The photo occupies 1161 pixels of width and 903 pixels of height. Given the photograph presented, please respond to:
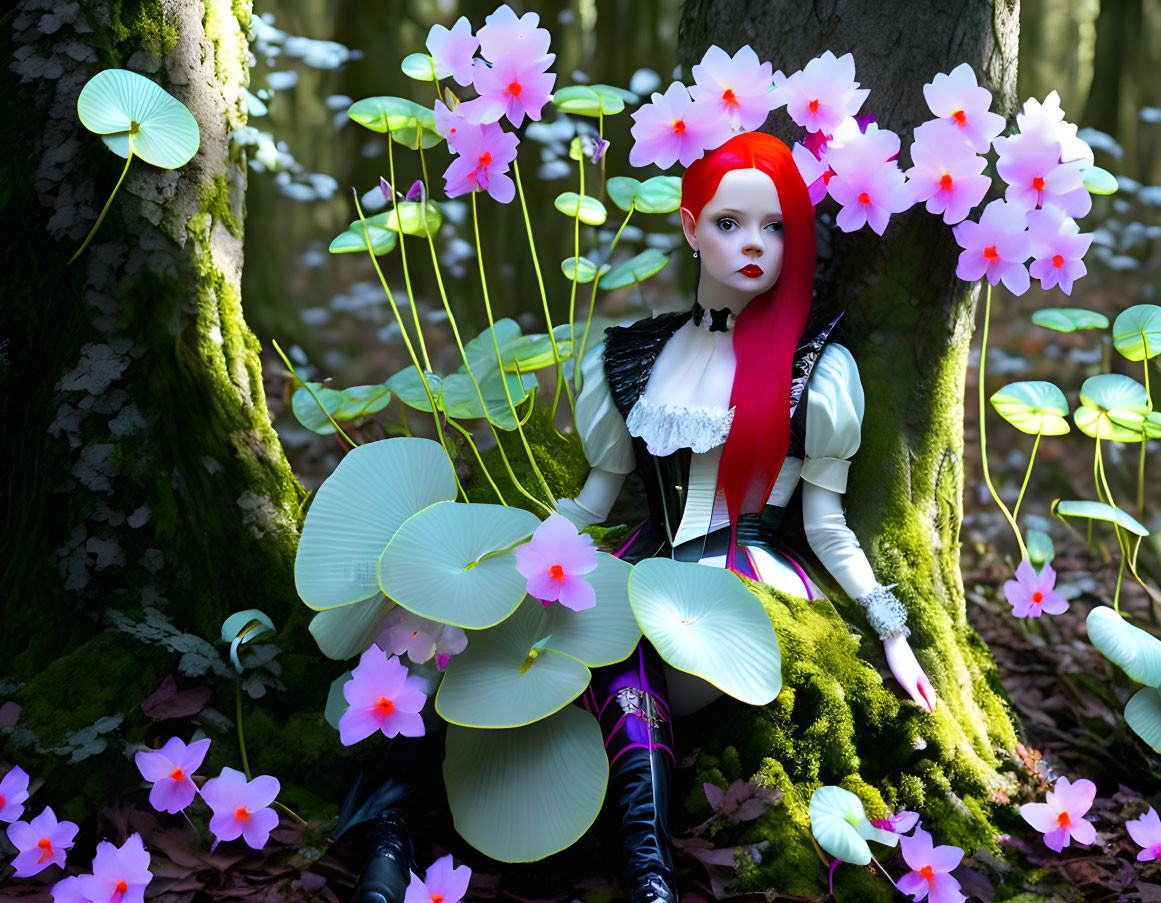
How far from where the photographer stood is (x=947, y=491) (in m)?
1.87

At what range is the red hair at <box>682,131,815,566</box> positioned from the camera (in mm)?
1562

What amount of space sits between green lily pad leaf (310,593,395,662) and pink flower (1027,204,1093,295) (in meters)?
1.28

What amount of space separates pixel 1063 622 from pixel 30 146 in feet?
9.91

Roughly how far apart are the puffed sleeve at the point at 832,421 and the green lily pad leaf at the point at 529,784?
630 millimetres

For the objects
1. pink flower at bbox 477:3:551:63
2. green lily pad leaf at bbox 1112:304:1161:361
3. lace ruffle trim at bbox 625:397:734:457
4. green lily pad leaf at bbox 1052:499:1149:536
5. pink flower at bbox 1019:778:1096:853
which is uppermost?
pink flower at bbox 477:3:551:63

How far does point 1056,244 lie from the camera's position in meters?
1.58

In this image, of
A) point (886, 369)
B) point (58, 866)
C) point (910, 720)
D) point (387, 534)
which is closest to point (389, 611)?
point (387, 534)

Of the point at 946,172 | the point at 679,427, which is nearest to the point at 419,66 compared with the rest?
the point at 679,427

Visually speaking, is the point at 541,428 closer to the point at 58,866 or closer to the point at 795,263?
the point at 795,263

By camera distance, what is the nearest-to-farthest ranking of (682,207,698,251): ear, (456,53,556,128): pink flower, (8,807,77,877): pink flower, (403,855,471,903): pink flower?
(403,855,471,903): pink flower → (8,807,77,877): pink flower → (456,53,556,128): pink flower → (682,207,698,251): ear

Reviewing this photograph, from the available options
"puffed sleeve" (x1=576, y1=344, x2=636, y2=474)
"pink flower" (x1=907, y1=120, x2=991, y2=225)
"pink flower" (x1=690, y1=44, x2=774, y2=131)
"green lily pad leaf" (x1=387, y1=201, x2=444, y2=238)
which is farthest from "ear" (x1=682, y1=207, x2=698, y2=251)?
"green lily pad leaf" (x1=387, y1=201, x2=444, y2=238)

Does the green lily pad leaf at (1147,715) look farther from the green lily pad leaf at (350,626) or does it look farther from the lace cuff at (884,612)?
the green lily pad leaf at (350,626)

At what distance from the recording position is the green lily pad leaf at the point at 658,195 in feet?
6.22

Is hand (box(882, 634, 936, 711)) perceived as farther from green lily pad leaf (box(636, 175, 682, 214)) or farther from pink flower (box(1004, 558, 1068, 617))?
green lily pad leaf (box(636, 175, 682, 214))
